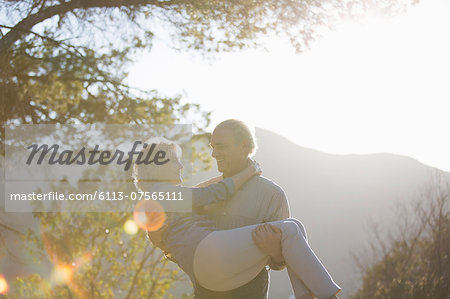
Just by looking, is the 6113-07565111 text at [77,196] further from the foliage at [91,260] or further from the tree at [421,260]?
the tree at [421,260]

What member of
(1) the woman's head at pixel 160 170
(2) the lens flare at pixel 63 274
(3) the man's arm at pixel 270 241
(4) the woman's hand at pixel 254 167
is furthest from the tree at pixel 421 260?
(1) the woman's head at pixel 160 170

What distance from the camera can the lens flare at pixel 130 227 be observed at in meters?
6.73

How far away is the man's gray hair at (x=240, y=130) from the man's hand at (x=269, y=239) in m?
0.64

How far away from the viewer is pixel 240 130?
8.82 ft

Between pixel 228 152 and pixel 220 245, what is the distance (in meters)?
0.64

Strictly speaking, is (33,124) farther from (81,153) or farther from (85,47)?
(85,47)

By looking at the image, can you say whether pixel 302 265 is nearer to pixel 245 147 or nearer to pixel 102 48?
pixel 245 147

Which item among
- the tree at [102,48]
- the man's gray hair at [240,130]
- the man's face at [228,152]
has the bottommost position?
the man's face at [228,152]

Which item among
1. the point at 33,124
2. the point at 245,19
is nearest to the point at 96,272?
the point at 33,124

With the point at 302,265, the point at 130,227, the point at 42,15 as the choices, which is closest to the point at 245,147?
the point at 302,265

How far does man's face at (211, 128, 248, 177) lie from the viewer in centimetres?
266

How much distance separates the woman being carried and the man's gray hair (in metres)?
0.17

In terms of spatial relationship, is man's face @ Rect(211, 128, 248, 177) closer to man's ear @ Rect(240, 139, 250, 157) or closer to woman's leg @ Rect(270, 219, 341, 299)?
man's ear @ Rect(240, 139, 250, 157)

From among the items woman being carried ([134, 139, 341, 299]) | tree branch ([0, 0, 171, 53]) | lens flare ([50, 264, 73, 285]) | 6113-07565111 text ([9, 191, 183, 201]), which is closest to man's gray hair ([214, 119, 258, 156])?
woman being carried ([134, 139, 341, 299])
